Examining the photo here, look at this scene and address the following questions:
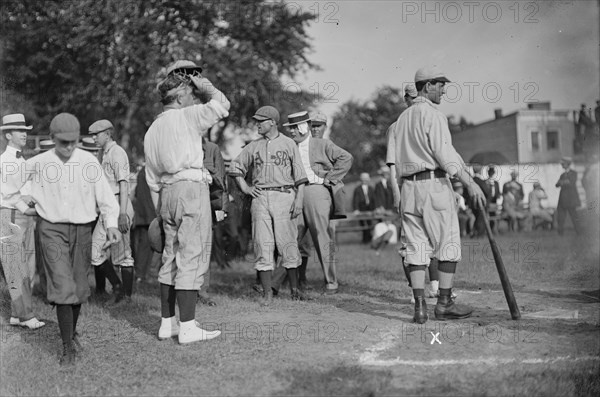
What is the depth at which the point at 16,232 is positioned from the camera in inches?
285

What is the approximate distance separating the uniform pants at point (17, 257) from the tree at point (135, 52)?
15087mm

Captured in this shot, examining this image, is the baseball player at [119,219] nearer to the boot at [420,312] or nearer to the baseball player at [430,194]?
the baseball player at [430,194]

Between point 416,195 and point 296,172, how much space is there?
2.12 metres

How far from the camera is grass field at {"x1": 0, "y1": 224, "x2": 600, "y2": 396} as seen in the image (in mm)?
4621

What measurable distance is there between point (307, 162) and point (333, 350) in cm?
383

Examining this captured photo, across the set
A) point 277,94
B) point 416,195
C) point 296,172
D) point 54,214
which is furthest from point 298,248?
point 277,94

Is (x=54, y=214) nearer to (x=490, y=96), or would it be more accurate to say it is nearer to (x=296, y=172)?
(x=296, y=172)

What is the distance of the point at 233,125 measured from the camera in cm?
2681

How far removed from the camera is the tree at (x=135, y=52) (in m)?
21.6

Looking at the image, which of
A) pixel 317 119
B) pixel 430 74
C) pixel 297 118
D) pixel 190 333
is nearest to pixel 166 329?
pixel 190 333

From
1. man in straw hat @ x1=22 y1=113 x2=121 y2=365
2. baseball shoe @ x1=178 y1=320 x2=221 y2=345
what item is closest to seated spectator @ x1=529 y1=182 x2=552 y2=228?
baseball shoe @ x1=178 y1=320 x2=221 y2=345

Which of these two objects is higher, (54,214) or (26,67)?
(26,67)

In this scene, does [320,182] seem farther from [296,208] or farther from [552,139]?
[552,139]

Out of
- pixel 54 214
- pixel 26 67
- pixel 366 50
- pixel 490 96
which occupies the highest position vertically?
pixel 26 67
